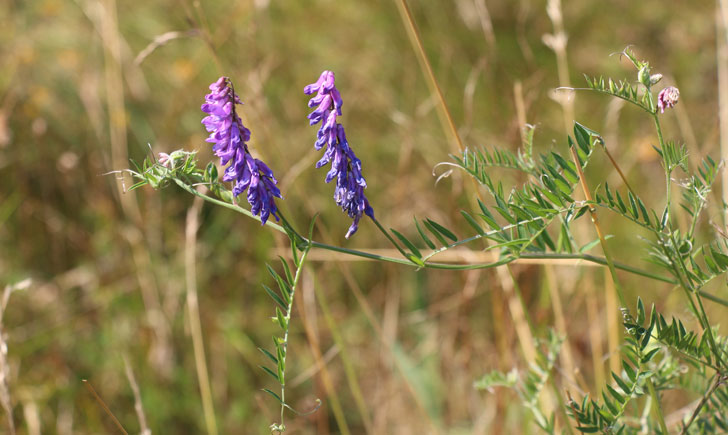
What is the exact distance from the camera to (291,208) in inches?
123

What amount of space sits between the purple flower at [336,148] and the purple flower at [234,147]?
98 mm

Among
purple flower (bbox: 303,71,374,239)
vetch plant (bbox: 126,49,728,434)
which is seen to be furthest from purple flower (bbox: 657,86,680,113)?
purple flower (bbox: 303,71,374,239)

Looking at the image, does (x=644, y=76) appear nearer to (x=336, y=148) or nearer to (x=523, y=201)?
(x=523, y=201)

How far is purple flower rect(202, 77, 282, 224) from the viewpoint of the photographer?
98 centimetres

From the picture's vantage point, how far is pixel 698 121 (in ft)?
11.7

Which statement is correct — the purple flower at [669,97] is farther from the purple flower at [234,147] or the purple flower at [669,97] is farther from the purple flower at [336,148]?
the purple flower at [234,147]

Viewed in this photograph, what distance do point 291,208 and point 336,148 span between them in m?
2.13

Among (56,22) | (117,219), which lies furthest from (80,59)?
(117,219)

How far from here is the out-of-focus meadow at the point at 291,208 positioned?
2.43 m

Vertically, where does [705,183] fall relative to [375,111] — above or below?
below

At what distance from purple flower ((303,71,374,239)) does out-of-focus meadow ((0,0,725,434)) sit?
0.76m

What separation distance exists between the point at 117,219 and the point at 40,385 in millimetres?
870

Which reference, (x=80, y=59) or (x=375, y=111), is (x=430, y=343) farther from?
(x=80, y=59)

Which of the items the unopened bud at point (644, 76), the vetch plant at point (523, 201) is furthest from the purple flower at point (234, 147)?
the unopened bud at point (644, 76)
